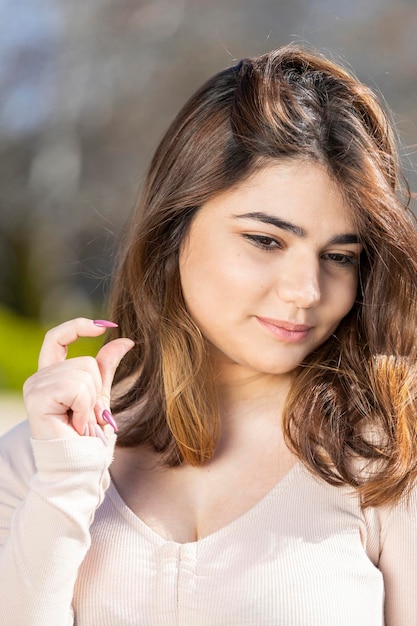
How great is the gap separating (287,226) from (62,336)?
49 centimetres

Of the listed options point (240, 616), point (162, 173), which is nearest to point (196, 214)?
point (162, 173)

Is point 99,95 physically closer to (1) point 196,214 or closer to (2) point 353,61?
(2) point 353,61

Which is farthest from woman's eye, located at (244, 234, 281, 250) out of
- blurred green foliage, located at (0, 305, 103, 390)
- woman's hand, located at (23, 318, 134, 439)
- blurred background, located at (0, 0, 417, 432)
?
blurred background, located at (0, 0, 417, 432)

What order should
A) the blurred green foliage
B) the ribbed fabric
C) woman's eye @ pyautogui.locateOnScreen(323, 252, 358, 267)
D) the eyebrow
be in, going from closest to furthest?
the ribbed fabric
the eyebrow
woman's eye @ pyautogui.locateOnScreen(323, 252, 358, 267)
the blurred green foliage

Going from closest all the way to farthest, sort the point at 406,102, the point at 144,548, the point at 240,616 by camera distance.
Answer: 1. the point at 240,616
2. the point at 144,548
3. the point at 406,102

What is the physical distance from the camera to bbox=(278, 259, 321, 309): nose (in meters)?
2.03

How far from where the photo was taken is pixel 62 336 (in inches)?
79.1

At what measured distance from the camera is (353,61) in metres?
8.75

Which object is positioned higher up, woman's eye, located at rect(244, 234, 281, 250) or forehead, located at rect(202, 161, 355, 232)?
forehead, located at rect(202, 161, 355, 232)

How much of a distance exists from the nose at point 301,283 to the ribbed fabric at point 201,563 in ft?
1.29

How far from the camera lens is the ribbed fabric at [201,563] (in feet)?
6.23

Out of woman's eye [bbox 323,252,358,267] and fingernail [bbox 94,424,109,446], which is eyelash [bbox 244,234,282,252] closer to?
woman's eye [bbox 323,252,358,267]

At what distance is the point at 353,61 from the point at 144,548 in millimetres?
7366

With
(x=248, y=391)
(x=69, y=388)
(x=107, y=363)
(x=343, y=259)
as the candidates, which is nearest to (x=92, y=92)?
(x=248, y=391)
